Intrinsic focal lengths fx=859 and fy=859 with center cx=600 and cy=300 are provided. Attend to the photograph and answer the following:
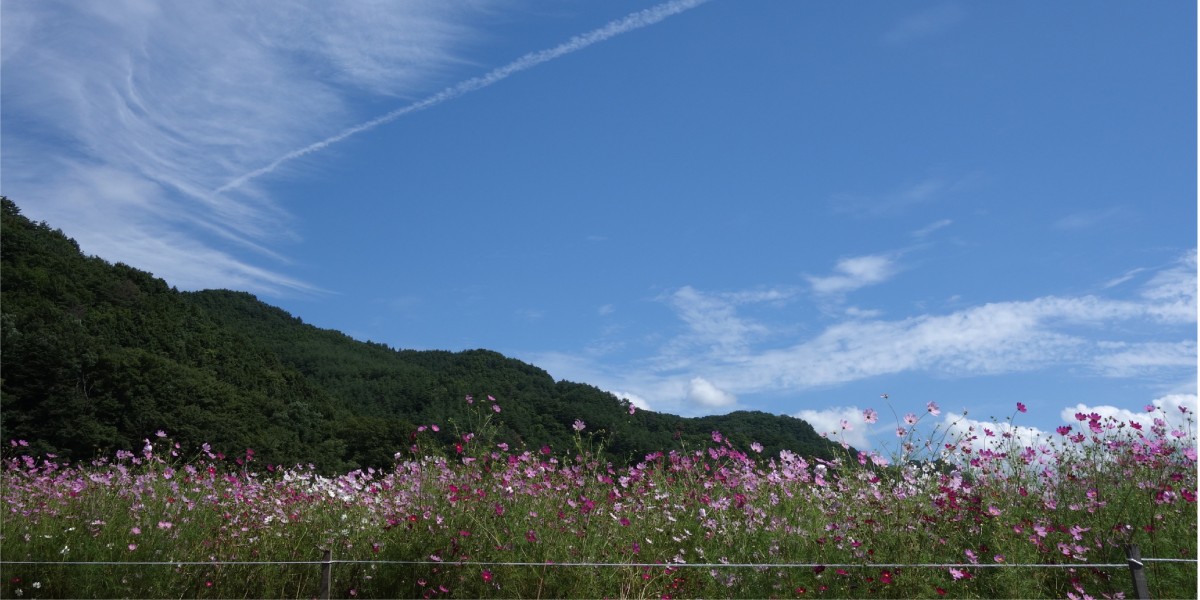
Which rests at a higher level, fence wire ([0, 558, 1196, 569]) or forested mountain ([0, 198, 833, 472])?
forested mountain ([0, 198, 833, 472])

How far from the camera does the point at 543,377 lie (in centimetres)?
3500

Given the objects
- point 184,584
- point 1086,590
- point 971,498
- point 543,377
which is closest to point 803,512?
point 971,498

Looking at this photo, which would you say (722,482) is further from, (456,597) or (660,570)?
(456,597)

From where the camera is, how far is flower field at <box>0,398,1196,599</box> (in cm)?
548

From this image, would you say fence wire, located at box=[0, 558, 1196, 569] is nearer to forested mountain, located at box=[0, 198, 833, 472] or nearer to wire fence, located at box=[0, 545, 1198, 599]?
wire fence, located at box=[0, 545, 1198, 599]

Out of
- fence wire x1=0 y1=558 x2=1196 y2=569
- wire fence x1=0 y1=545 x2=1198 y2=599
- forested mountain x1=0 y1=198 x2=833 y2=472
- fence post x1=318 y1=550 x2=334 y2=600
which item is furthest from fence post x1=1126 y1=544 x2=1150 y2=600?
forested mountain x1=0 y1=198 x2=833 y2=472

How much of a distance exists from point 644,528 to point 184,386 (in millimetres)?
29821

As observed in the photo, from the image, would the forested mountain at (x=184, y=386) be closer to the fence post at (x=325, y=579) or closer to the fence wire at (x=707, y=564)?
the fence wire at (x=707, y=564)

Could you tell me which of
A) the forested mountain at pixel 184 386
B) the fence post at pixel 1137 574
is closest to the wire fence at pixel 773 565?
the fence post at pixel 1137 574

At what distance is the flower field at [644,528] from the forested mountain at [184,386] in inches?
415

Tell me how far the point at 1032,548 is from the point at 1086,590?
37cm

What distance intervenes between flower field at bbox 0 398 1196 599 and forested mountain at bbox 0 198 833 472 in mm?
10551

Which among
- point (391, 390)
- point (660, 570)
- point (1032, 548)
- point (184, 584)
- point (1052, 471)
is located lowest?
point (184, 584)

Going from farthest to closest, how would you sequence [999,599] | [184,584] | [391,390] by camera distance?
[391,390] < [184,584] < [999,599]
